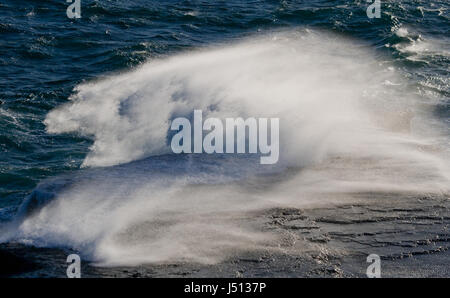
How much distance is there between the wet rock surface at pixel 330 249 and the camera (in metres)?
11.1

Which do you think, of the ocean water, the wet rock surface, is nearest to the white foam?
the ocean water

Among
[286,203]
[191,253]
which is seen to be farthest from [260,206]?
[191,253]

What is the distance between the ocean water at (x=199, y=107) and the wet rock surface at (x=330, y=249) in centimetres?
34

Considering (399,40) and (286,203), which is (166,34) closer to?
(399,40)

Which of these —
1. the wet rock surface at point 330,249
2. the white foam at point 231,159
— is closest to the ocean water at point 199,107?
the white foam at point 231,159

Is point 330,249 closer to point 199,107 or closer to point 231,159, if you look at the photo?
point 231,159

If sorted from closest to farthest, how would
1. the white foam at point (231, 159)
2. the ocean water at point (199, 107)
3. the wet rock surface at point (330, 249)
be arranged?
1. the wet rock surface at point (330, 249)
2. the white foam at point (231, 159)
3. the ocean water at point (199, 107)

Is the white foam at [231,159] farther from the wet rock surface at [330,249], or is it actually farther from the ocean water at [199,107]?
the wet rock surface at [330,249]

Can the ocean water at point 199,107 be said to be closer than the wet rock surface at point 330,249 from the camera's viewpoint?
No

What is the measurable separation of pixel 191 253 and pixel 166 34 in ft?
56.6

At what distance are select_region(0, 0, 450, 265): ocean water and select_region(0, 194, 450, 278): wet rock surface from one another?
13.4 inches

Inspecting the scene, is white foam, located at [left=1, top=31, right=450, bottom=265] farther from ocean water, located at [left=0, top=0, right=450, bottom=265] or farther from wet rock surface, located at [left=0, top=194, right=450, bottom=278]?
wet rock surface, located at [left=0, top=194, right=450, bottom=278]

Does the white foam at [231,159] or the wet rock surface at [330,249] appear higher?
the white foam at [231,159]

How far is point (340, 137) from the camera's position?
58.1 feet
